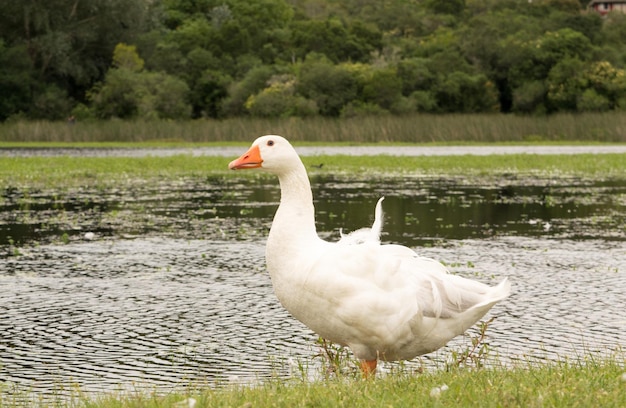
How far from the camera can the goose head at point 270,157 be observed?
266 inches

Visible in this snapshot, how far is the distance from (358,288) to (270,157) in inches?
42.8

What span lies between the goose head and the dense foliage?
5641 cm

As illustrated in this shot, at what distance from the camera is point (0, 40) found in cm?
6825

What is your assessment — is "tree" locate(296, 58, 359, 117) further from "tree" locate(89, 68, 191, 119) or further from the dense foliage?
"tree" locate(89, 68, 191, 119)

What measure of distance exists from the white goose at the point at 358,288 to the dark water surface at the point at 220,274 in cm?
128

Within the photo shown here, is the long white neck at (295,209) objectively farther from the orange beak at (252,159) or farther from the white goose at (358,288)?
the orange beak at (252,159)

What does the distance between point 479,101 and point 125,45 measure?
24837 millimetres

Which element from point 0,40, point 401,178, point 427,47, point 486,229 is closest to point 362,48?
point 427,47

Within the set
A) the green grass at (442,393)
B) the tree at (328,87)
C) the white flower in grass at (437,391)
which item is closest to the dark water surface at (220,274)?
the green grass at (442,393)

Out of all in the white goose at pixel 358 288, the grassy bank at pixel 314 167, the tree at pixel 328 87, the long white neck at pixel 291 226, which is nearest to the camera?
the white goose at pixel 358 288

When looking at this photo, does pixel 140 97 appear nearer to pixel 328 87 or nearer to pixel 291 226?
pixel 328 87

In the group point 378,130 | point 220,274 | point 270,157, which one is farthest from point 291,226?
point 378,130

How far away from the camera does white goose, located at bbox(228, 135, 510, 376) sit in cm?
636

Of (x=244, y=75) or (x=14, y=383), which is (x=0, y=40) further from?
(x=14, y=383)
